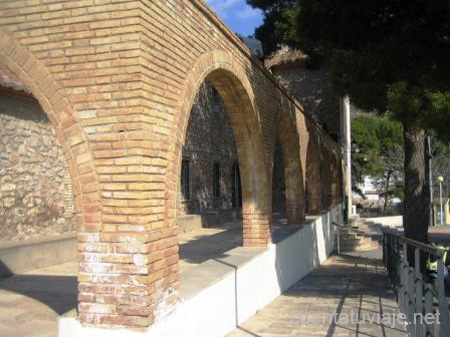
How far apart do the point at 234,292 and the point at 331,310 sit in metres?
1.74

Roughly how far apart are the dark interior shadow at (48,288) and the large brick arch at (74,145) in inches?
84.4

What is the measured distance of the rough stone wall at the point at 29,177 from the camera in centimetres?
794

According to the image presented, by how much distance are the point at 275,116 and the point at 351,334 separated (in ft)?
12.6

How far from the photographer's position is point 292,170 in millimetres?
10562

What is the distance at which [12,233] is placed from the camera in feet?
26.3

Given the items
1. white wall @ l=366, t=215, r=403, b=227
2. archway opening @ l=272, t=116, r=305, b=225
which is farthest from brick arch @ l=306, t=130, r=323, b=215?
white wall @ l=366, t=215, r=403, b=227

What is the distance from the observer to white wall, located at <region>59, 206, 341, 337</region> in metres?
3.80

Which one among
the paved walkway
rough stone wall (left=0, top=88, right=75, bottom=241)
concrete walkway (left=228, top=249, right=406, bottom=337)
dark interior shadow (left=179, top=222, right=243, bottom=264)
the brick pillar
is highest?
rough stone wall (left=0, top=88, right=75, bottom=241)

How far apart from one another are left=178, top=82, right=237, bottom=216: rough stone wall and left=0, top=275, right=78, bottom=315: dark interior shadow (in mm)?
7100

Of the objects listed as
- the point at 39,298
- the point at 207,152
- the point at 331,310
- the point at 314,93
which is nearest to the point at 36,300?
the point at 39,298

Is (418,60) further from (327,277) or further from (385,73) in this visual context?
(327,277)

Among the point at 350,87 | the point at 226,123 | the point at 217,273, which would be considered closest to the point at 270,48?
the point at 226,123

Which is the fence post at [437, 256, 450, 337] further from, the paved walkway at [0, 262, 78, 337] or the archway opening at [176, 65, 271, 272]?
the paved walkway at [0, 262, 78, 337]

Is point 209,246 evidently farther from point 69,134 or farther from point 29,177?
point 69,134
